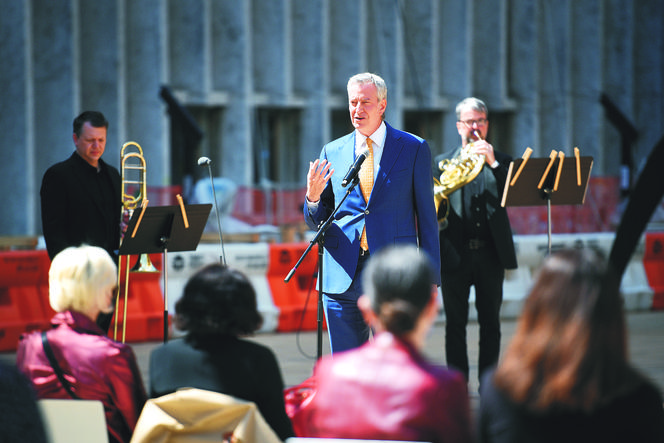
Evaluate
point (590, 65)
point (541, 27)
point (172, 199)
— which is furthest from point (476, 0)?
point (172, 199)

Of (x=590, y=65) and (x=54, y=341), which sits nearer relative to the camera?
(x=54, y=341)

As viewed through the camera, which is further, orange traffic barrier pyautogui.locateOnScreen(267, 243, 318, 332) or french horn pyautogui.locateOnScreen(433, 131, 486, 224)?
orange traffic barrier pyautogui.locateOnScreen(267, 243, 318, 332)

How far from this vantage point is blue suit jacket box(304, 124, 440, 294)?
5.21m

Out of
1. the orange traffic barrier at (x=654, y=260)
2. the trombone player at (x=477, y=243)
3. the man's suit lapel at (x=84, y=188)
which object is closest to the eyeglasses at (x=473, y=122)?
the trombone player at (x=477, y=243)

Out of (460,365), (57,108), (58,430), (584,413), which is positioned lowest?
(460,365)

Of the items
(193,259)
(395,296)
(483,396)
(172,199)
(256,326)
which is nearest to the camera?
(483,396)

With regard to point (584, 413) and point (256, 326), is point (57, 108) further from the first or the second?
point (584, 413)

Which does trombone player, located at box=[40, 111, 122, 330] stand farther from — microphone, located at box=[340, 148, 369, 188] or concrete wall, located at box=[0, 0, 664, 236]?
concrete wall, located at box=[0, 0, 664, 236]

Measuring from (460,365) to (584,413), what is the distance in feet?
14.1

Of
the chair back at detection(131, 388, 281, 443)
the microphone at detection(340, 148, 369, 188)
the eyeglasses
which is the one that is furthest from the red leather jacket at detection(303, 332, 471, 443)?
the eyeglasses

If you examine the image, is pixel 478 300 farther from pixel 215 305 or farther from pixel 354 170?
pixel 215 305

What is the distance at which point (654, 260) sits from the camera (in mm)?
12516

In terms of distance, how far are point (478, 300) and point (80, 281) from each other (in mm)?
3604

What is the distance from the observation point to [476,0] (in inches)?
923
